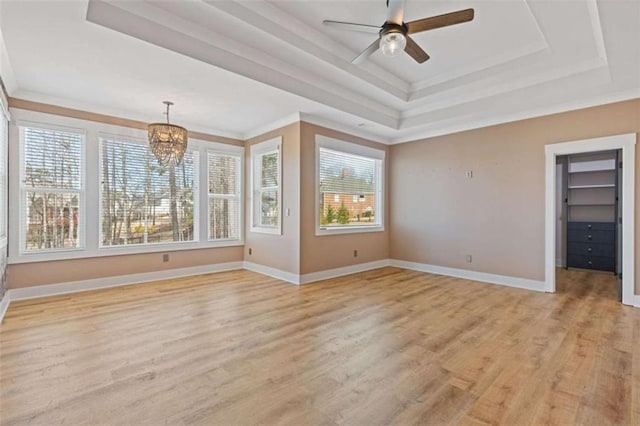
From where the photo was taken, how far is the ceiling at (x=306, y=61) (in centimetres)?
273

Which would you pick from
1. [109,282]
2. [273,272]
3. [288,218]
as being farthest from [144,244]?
[288,218]

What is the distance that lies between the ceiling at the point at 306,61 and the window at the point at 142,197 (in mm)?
659

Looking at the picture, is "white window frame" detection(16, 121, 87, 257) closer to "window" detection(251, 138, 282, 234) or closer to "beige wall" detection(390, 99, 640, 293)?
"window" detection(251, 138, 282, 234)

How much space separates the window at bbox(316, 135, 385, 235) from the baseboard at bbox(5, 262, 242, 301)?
2.15 meters

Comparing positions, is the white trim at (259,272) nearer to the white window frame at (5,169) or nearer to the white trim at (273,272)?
the white trim at (273,272)

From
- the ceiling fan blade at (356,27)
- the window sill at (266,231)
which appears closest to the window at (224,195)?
the window sill at (266,231)

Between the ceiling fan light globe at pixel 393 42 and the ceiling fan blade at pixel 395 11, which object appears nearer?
the ceiling fan blade at pixel 395 11

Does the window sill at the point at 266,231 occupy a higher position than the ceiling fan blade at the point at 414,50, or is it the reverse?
the ceiling fan blade at the point at 414,50

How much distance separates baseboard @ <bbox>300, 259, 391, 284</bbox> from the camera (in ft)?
16.5

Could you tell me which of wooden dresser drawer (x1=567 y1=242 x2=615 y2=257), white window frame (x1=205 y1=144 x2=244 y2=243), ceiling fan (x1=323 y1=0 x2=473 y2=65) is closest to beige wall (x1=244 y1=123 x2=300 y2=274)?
white window frame (x1=205 y1=144 x2=244 y2=243)

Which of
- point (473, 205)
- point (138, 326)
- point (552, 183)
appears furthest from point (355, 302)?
point (552, 183)

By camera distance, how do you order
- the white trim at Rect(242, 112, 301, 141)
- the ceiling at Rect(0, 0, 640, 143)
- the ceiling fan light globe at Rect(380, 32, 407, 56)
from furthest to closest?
the white trim at Rect(242, 112, 301, 141) → the ceiling at Rect(0, 0, 640, 143) → the ceiling fan light globe at Rect(380, 32, 407, 56)

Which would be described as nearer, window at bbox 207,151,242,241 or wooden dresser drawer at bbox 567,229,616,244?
wooden dresser drawer at bbox 567,229,616,244

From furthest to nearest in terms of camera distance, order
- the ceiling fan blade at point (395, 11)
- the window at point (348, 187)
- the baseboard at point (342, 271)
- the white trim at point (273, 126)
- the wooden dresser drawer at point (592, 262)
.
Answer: the wooden dresser drawer at point (592, 262)
the window at point (348, 187)
the baseboard at point (342, 271)
the white trim at point (273, 126)
the ceiling fan blade at point (395, 11)
